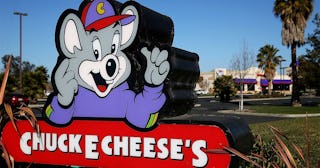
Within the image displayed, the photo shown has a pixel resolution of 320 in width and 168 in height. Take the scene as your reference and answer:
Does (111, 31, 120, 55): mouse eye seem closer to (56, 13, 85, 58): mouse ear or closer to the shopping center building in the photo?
(56, 13, 85, 58): mouse ear

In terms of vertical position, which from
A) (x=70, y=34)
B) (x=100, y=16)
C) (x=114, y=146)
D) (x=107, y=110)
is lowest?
(x=114, y=146)

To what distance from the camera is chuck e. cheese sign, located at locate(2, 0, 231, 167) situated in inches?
167

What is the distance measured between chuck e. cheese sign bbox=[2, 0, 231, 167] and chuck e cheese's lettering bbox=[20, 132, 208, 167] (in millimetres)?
11

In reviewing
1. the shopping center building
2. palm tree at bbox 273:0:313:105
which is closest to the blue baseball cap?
palm tree at bbox 273:0:313:105

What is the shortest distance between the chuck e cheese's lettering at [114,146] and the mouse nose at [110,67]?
0.75 meters

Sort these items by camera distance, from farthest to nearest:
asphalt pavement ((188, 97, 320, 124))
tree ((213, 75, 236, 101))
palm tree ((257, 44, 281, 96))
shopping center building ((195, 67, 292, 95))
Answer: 1. shopping center building ((195, 67, 292, 95))
2. palm tree ((257, 44, 281, 96))
3. tree ((213, 75, 236, 101))
4. asphalt pavement ((188, 97, 320, 124))

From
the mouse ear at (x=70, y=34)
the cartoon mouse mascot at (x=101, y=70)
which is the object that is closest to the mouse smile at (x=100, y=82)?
the cartoon mouse mascot at (x=101, y=70)

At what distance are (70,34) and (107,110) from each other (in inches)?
45.3

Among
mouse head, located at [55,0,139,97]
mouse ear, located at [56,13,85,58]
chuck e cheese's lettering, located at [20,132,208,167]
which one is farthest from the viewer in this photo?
mouse ear, located at [56,13,85,58]

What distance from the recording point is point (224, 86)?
106ft

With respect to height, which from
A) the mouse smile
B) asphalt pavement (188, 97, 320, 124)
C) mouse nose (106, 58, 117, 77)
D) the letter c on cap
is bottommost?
asphalt pavement (188, 97, 320, 124)

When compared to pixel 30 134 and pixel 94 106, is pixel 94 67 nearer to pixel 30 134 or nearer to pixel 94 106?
pixel 94 106

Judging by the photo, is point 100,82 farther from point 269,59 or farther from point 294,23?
point 269,59

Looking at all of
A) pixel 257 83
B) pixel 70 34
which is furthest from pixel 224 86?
pixel 257 83
